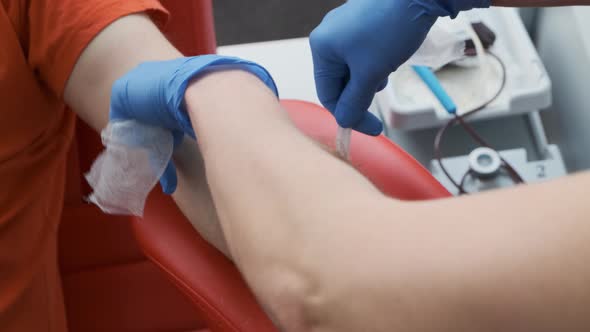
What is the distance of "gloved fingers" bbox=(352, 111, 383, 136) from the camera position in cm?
79

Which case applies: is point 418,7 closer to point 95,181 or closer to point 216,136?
point 216,136

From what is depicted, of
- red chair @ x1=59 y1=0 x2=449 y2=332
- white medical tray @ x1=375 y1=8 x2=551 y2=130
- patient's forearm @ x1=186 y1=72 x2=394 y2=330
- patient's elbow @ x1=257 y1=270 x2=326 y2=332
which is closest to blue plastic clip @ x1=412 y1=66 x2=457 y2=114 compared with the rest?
white medical tray @ x1=375 y1=8 x2=551 y2=130

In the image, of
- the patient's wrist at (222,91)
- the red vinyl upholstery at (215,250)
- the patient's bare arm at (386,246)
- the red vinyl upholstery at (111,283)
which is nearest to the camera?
the patient's bare arm at (386,246)

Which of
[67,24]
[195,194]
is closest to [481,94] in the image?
[195,194]

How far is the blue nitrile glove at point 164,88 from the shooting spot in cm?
63

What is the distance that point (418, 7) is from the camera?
739mm

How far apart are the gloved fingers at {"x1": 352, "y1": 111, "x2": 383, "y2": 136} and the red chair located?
0.13ft

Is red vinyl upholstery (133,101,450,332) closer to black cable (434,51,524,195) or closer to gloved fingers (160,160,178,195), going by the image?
gloved fingers (160,160,178,195)

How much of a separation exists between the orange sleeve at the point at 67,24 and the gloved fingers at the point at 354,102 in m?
0.29

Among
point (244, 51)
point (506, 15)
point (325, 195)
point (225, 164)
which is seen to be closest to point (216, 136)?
point (225, 164)

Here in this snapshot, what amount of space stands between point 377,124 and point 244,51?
0.53 meters

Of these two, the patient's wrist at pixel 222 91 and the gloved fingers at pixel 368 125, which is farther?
the gloved fingers at pixel 368 125

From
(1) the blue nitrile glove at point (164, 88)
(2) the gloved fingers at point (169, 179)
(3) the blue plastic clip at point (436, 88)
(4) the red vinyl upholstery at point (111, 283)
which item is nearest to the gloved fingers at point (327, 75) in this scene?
(1) the blue nitrile glove at point (164, 88)

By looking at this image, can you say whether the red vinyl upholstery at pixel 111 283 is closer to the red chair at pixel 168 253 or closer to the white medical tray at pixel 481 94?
the red chair at pixel 168 253
